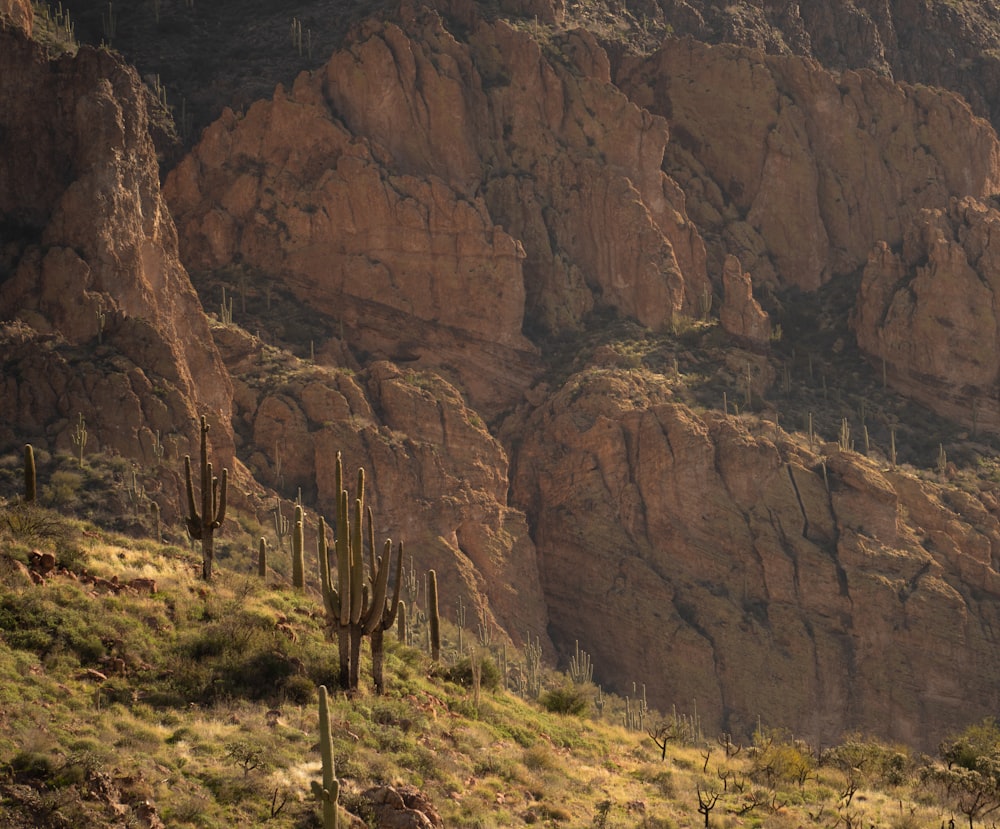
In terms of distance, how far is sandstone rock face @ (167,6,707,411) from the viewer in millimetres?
65750

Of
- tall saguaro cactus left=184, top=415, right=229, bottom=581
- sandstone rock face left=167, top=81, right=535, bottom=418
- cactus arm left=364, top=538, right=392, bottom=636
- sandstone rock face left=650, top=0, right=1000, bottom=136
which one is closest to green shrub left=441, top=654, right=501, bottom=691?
cactus arm left=364, top=538, right=392, bottom=636

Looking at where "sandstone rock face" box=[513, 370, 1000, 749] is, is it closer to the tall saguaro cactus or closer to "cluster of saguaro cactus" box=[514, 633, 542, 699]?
"cluster of saguaro cactus" box=[514, 633, 542, 699]

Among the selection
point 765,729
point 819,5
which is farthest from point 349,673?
point 819,5

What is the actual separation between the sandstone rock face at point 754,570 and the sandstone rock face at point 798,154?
17.7 m

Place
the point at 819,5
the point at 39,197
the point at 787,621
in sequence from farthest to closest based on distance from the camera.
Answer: the point at 819,5 < the point at 787,621 < the point at 39,197

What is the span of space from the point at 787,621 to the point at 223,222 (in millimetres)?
26448

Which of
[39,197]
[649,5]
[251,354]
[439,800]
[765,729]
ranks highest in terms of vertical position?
[649,5]

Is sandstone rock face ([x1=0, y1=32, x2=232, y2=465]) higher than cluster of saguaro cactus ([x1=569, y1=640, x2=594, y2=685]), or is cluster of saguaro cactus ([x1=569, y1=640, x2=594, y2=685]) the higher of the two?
sandstone rock face ([x1=0, y1=32, x2=232, y2=465])

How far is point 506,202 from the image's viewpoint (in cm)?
7112

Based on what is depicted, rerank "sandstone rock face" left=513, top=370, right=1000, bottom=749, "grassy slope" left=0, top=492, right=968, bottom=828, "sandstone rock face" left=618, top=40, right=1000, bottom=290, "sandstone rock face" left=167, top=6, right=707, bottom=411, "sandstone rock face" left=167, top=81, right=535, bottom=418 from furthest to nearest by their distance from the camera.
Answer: "sandstone rock face" left=618, top=40, right=1000, bottom=290, "sandstone rock face" left=167, top=6, right=707, bottom=411, "sandstone rock face" left=167, top=81, right=535, bottom=418, "sandstone rock face" left=513, top=370, right=1000, bottom=749, "grassy slope" left=0, top=492, right=968, bottom=828

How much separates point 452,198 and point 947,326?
69.6 ft

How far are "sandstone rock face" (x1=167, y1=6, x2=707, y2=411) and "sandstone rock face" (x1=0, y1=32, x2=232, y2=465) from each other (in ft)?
29.1

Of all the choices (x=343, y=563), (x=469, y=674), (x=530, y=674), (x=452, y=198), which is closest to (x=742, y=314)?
(x=452, y=198)

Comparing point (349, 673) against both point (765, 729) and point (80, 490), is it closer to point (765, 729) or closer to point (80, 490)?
point (80, 490)
